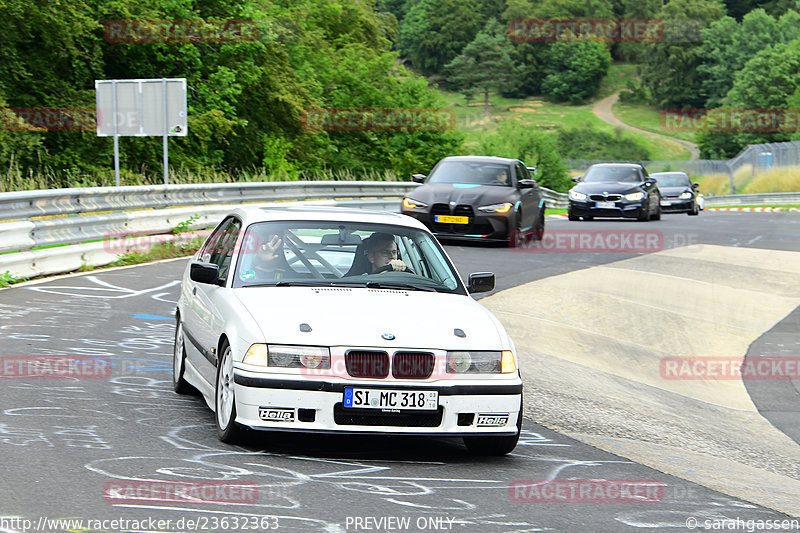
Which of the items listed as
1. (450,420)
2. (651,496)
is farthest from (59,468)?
(651,496)

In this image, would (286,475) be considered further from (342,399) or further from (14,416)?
(14,416)

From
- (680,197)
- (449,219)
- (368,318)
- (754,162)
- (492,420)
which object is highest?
(368,318)

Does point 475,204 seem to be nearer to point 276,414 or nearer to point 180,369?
point 180,369

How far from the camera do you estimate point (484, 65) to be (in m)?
176

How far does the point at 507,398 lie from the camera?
652cm

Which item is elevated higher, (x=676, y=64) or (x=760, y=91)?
(x=676, y=64)

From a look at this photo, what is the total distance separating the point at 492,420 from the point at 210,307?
6.69 feet

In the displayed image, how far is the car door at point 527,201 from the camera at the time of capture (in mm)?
21594

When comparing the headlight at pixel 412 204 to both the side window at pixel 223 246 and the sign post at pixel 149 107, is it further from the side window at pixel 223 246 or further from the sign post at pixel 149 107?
the side window at pixel 223 246

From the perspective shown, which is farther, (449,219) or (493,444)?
(449,219)

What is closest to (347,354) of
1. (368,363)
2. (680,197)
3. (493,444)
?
(368,363)

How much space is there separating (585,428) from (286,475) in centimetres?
307

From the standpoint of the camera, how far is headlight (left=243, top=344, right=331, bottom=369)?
6.25 m

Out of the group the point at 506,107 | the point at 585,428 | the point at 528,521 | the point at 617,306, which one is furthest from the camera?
the point at 506,107
